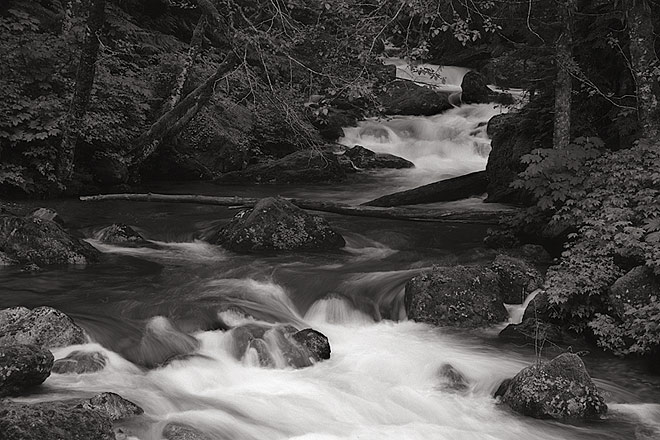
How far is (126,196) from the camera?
13.4 m

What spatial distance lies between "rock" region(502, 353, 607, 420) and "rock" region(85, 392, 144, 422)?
10.8 ft

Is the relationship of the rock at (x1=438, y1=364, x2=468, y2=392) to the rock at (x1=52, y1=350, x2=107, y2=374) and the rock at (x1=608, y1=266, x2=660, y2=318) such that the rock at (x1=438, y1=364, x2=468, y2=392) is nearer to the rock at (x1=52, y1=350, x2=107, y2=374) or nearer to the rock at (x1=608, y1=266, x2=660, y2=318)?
the rock at (x1=608, y1=266, x2=660, y2=318)

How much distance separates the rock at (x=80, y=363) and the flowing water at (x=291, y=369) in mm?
81

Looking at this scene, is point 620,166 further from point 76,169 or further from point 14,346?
point 76,169

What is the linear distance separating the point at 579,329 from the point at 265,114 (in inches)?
541

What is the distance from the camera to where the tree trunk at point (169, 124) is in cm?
1481

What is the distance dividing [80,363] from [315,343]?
7.57ft

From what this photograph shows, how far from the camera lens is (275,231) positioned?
10.8m

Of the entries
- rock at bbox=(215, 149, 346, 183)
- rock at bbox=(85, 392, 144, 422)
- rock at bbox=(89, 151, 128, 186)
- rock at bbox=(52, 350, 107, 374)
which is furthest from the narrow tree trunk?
rock at bbox=(85, 392, 144, 422)

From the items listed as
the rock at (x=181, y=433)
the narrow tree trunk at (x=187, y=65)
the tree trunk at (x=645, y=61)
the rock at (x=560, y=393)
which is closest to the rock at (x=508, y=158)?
the tree trunk at (x=645, y=61)

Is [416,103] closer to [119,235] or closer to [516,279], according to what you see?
[119,235]


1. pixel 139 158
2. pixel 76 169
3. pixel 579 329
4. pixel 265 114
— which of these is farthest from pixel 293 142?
pixel 579 329

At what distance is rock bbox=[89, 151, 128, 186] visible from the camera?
14.7m

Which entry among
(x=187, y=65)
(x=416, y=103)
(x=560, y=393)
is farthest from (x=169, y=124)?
(x=560, y=393)
